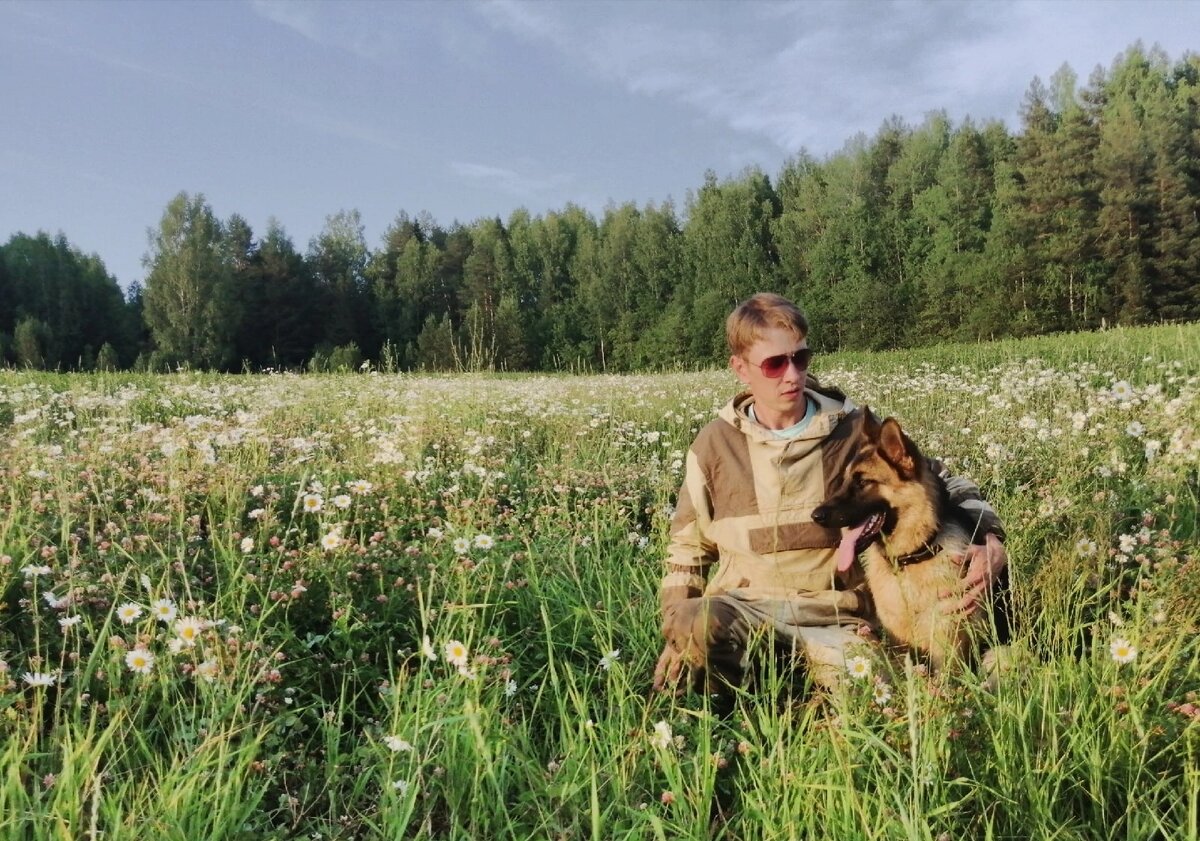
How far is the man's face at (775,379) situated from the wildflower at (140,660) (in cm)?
233

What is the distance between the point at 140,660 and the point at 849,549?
2.43 metres

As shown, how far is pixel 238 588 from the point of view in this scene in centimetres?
329

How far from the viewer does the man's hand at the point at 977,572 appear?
8.27 feet

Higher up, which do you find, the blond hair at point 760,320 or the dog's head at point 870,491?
the blond hair at point 760,320

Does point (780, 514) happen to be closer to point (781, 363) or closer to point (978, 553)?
→ point (781, 363)

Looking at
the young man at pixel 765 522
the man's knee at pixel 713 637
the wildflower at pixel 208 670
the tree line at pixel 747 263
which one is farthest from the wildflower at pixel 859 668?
the tree line at pixel 747 263

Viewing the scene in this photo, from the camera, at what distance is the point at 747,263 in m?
56.2

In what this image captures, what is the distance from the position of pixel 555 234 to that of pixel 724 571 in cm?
6796

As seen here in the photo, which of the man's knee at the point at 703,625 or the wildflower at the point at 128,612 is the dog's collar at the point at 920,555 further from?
the wildflower at the point at 128,612

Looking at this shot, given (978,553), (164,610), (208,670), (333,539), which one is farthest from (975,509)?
Result: (164,610)

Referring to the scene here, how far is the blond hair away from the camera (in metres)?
3.03

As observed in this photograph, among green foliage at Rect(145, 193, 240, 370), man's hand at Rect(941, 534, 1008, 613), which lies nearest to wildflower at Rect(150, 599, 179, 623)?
man's hand at Rect(941, 534, 1008, 613)

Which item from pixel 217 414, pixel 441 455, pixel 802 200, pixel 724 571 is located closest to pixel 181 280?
pixel 802 200

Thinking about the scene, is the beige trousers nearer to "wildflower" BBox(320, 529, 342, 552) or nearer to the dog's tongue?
the dog's tongue
